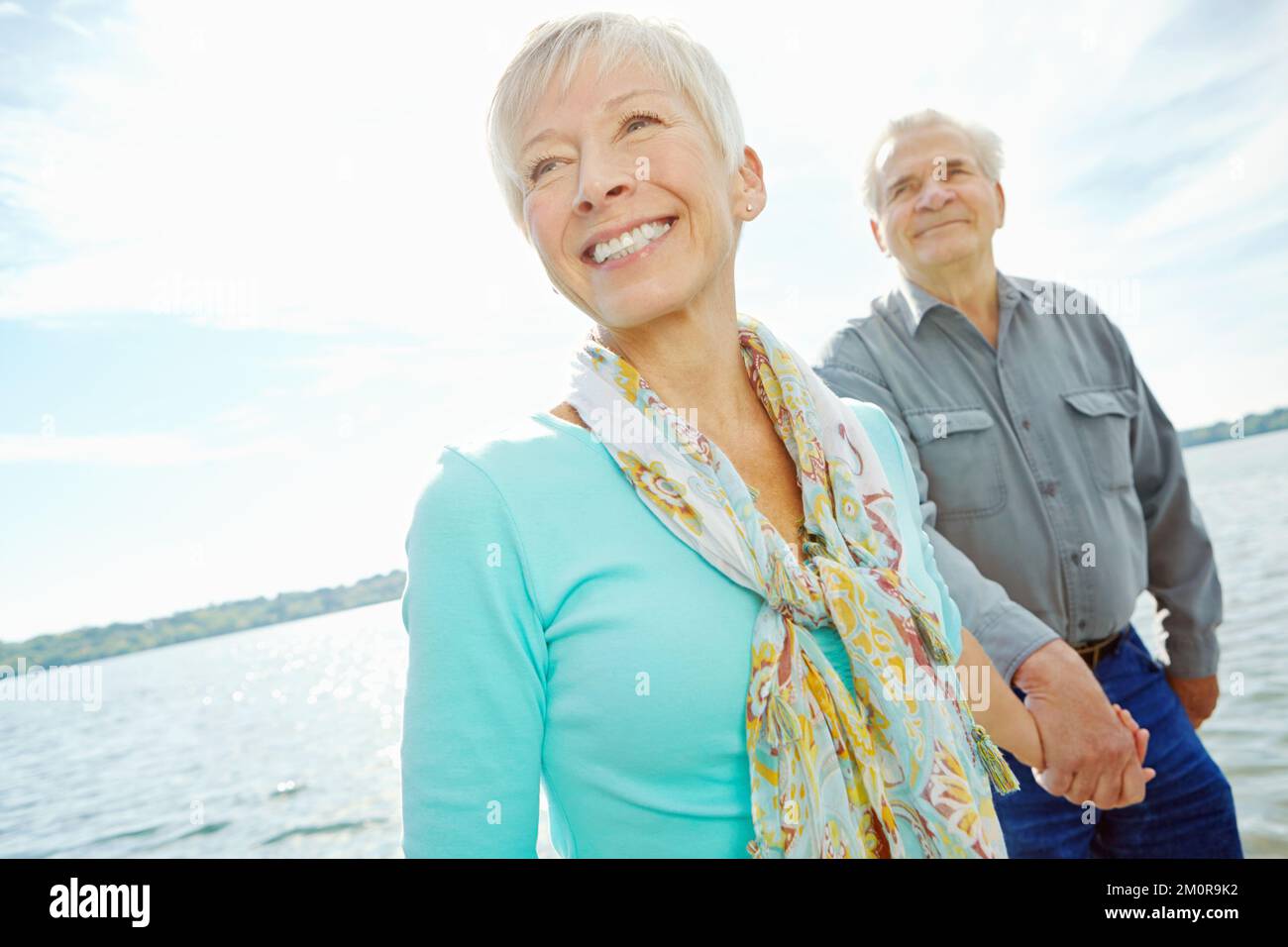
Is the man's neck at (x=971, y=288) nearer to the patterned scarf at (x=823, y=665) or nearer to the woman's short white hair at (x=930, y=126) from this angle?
the woman's short white hair at (x=930, y=126)

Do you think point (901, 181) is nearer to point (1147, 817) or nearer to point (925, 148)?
point (925, 148)

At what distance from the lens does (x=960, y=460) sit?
7.93ft

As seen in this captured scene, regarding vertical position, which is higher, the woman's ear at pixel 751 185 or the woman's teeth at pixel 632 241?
the woman's ear at pixel 751 185

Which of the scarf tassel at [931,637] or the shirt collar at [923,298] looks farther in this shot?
the shirt collar at [923,298]

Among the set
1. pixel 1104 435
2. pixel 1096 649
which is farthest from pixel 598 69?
pixel 1096 649

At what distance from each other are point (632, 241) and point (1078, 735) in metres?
1.43

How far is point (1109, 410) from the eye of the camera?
2.57m

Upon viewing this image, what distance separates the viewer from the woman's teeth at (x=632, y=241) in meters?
1.45

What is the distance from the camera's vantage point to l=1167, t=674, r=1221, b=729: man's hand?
2.73m

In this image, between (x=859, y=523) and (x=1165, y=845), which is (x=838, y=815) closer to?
(x=859, y=523)

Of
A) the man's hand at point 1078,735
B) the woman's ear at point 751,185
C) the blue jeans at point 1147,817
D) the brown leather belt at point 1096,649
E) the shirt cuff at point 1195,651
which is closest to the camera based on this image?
the woman's ear at point 751,185

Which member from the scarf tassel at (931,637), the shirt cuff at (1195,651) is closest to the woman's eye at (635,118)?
the scarf tassel at (931,637)

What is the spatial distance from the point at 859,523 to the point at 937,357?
49.1 inches

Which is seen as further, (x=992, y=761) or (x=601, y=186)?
(x=992, y=761)
